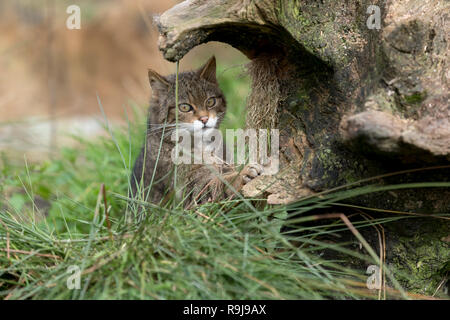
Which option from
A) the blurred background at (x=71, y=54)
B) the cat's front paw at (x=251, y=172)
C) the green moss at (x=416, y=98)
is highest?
the blurred background at (x=71, y=54)

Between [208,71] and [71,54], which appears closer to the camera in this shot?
[208,71]

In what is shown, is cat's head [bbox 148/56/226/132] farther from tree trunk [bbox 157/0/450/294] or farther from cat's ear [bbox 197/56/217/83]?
tree trunk [bbox 157/0/450/294]

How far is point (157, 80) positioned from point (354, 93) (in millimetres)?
1362

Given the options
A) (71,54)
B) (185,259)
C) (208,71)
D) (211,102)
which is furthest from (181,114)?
(71,54)

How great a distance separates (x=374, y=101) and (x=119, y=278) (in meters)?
1.16

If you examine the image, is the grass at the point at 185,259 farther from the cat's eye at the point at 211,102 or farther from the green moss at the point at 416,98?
the cat's eye at the point at 211,102

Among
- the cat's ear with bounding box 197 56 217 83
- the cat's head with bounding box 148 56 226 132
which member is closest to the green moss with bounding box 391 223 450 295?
the cat's head with bounding box 148 56 226 132

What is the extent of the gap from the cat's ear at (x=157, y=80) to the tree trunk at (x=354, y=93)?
689mm

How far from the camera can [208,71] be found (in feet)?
10.7

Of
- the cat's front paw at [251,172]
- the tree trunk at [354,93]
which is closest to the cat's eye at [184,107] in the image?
the tree trunk at [354,93]

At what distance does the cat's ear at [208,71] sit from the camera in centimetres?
320

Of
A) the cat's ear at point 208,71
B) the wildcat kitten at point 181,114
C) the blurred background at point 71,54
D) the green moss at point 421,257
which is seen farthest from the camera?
the blurred background at point 71,54

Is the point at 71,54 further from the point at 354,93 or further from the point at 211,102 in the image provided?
the point at 354,93
